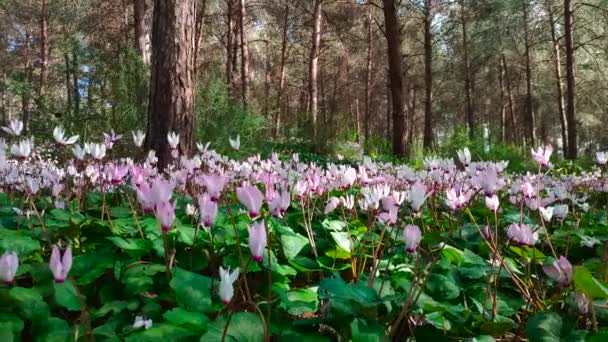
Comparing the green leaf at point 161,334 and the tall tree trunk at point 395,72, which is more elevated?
the tall tree trunk at point 395,72

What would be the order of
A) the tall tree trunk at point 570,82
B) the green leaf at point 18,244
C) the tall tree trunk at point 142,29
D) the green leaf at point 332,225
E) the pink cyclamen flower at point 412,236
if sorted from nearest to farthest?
the pink cyclamen flower at point 412,236
the green leaf at point 18,244
the green leaf at point 332,225
the tall tree trunk at point 142,29
the tall tree trunk at point 570,82

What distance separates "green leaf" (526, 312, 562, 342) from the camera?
133 cm

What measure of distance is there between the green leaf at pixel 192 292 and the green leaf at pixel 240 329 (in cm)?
17

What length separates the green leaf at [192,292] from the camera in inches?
57.2

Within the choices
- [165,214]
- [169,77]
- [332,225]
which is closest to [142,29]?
[169,77]

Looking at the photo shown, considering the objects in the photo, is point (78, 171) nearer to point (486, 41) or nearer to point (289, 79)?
point (486, 41)

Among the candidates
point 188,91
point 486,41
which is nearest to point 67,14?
point 486,41

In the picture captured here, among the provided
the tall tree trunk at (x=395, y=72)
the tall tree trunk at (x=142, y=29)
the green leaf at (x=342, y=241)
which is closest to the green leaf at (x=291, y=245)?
the green leaf at (x=342, y=241)

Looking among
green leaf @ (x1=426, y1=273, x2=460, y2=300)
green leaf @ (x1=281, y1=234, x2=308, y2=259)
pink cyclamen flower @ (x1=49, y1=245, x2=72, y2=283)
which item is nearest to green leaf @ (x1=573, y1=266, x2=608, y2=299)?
green leaf @ (x1=426, y1=273, x2=460, y2=300)

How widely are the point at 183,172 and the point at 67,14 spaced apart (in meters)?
24.2

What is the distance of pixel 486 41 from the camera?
75.6 feet

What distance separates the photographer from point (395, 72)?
13898 mm

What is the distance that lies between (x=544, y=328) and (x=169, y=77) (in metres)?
5.19

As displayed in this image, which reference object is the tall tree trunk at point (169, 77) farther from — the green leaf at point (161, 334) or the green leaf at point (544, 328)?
the green leaf at point (544, 328)
